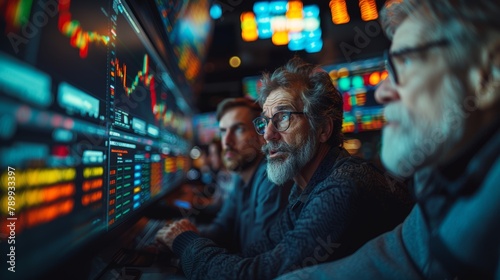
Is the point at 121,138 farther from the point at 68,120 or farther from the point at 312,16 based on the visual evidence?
the point at 312,16

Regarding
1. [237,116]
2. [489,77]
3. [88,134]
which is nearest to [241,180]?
[237,116]

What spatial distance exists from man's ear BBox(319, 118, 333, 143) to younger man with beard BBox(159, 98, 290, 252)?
467 millimetres

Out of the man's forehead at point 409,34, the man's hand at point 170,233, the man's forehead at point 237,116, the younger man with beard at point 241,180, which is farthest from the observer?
the man's forehead at point 237,116

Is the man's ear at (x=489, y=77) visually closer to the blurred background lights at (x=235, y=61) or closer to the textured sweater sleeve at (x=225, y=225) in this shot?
the textured sweater sleeve at (x=225, y=225)

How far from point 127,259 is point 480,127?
1.11m

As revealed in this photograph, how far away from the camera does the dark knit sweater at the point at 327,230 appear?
31.7 inches

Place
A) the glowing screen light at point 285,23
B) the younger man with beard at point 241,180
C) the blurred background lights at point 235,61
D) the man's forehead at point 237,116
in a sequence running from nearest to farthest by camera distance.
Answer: the younger man with beard at point 241,180
the man's forehead at point 237,116
the glowing screen light at point 285,23
the blurred background lights at point 235,61

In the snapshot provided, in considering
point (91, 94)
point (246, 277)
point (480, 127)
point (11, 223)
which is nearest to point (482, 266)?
point (480, 127)

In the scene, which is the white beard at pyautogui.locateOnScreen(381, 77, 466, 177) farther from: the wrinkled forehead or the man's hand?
the man's hand

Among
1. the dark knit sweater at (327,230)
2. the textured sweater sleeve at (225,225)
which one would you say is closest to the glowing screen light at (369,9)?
the textured sweater sleeve at (225,225)

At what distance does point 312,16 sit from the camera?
305cm

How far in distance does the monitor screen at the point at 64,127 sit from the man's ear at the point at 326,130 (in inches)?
29.4

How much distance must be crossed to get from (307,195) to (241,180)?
108 centimetres

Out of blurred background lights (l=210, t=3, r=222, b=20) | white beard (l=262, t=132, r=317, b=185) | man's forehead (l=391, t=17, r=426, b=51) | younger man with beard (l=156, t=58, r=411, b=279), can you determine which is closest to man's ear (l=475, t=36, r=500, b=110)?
man's forehead (l=391, t=17, r=426, b=51)
